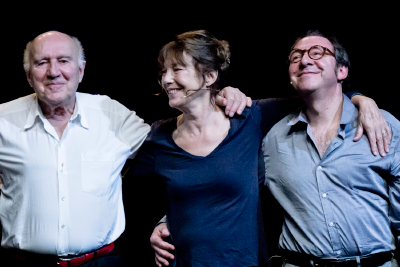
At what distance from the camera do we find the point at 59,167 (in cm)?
211

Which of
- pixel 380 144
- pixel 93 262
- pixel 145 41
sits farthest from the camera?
pixel 145 41

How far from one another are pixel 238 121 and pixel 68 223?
43.5 inches

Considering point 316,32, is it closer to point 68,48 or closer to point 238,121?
point 238,121

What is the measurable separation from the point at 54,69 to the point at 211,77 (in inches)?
35.9

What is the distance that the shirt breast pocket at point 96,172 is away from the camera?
2150 millimetres

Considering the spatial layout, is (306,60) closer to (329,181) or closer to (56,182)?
(329,181)

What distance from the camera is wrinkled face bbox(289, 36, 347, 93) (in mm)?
2182

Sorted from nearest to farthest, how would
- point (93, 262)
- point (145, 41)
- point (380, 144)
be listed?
point (380, 144), point (93, 262), point (145, 41)

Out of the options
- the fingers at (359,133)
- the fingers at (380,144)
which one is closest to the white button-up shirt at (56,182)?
the fingers at (359,133)

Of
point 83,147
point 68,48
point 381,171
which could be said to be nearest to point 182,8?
point 68,48

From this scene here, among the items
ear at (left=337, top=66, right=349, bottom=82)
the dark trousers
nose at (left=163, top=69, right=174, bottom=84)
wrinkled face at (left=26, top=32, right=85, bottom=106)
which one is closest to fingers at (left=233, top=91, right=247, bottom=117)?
nose at (left=163, top=69, right=174, bottom=84)

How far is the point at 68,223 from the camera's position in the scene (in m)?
2.06

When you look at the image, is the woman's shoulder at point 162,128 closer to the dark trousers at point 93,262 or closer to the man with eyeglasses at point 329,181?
the man with eyeglasses at point 329,181

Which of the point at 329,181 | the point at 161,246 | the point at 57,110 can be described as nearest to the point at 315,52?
the point at 329,181
